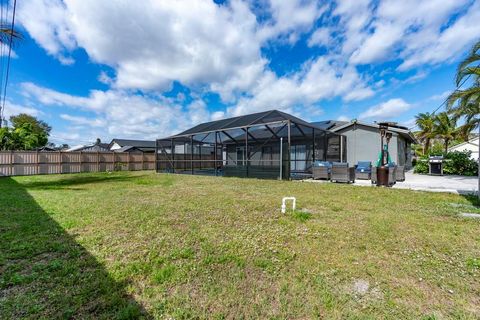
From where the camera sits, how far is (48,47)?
1047 cm

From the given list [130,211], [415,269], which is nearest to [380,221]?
[415,269]

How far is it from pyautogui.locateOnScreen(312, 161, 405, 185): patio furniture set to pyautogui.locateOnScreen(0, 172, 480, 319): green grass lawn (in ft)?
16.1

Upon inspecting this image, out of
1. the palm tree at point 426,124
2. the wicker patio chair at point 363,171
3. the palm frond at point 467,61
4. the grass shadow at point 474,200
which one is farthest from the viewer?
the palm tree at point 426,124

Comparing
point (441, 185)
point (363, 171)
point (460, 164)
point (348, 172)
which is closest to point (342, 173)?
point (348, 172)

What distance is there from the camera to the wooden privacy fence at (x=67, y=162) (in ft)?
45.4

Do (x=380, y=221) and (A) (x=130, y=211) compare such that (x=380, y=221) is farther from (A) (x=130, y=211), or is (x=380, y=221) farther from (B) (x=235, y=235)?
(A) (x=130, y=211)

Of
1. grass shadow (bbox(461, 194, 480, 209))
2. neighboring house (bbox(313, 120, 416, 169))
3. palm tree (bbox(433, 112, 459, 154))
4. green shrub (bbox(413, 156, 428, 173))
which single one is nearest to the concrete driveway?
grass shadow (bbox(461, 194, 480, 209))

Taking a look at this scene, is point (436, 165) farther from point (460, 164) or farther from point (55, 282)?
point (55, 282)

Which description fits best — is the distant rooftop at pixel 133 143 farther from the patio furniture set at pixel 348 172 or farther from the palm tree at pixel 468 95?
the palm tree at pixel 468 95

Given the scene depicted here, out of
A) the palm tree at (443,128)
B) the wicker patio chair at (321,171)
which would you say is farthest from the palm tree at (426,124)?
the wicker patio chair at (321,171)

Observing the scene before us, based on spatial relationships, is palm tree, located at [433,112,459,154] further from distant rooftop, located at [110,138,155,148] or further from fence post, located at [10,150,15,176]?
distant rooftop, located at [110,138,155,148]

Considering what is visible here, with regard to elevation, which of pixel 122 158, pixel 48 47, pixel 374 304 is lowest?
pixel 374 304

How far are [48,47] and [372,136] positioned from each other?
A: 1778 cm

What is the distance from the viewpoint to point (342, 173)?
9.62 metres
